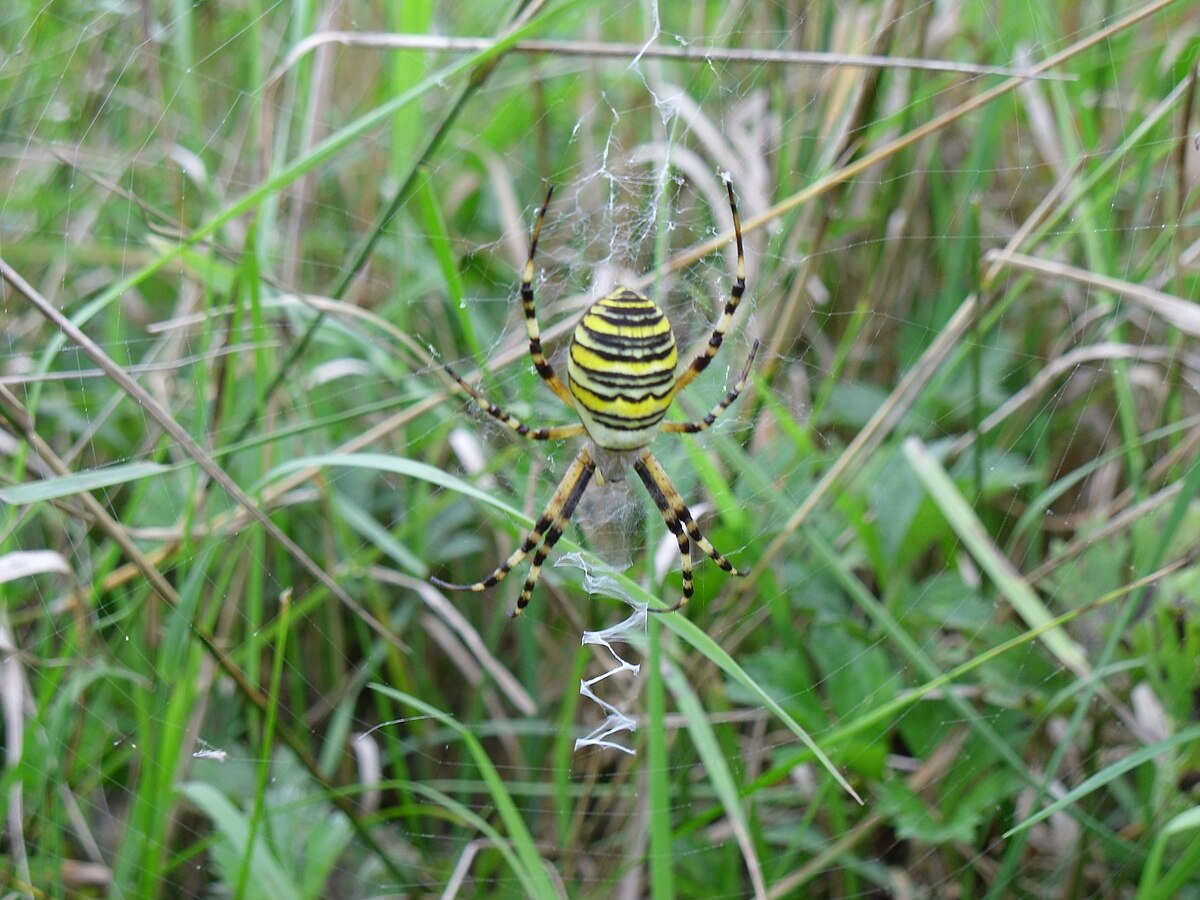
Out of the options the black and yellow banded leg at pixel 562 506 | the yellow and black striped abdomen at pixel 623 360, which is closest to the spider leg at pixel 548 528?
the black and yellow banded leg at pixel 562 506

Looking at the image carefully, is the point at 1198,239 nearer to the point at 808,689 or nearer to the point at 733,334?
the point at 733,334

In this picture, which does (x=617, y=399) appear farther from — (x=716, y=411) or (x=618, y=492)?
(x=618, y=492)

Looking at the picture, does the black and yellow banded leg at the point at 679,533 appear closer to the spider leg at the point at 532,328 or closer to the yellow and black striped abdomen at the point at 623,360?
the yellow and black striped abdomen at the point at 623,360

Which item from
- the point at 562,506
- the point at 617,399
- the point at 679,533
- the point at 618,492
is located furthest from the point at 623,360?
the point at 618,492

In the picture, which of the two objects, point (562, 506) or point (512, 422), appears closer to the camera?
point (512, 422)

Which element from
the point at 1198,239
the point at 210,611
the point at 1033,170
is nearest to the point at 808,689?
the point at 210,611

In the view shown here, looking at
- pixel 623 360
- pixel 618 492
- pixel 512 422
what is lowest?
pixel 618 492

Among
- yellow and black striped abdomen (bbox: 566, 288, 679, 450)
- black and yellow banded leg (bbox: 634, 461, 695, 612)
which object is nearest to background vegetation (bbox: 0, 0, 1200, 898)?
black and yellow banded leg (bbox: 634, 461, 695, 612)

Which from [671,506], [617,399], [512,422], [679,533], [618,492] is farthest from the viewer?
[618,492]

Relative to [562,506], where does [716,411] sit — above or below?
above
